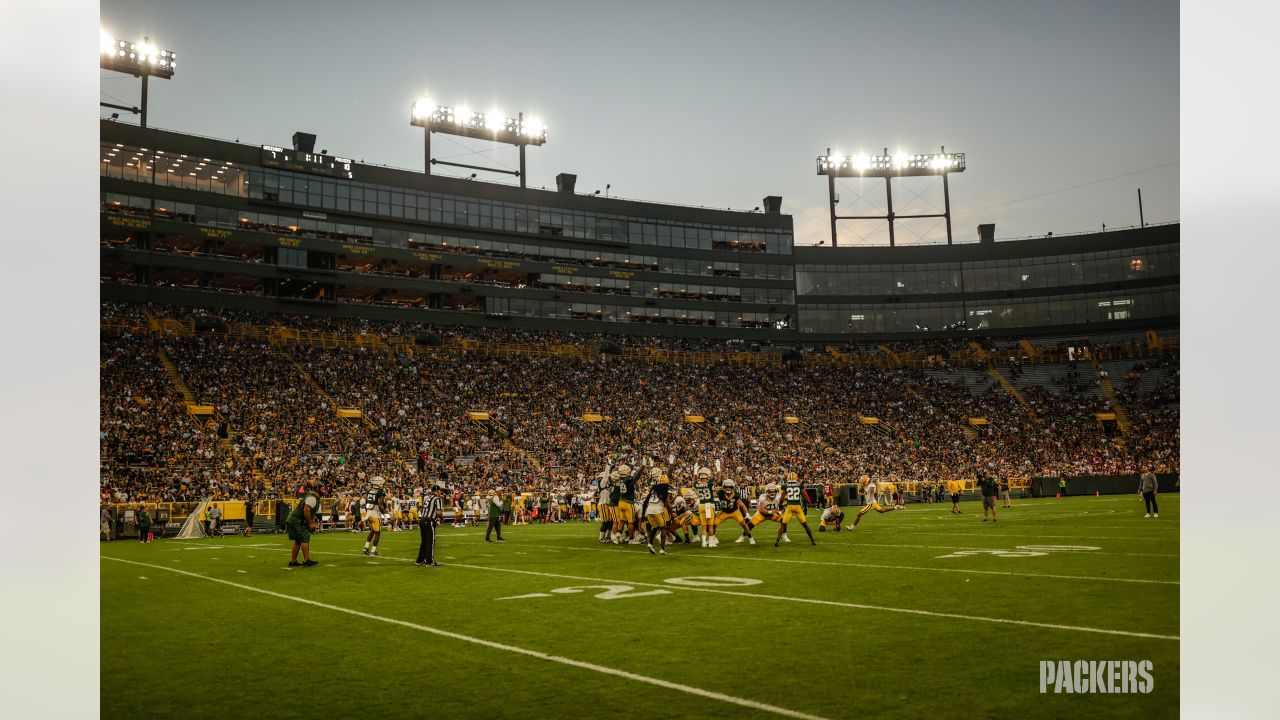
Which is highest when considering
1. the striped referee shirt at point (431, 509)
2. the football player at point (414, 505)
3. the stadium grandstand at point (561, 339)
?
the stadium grandstand at point (561, 339)

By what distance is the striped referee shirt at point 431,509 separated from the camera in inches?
602

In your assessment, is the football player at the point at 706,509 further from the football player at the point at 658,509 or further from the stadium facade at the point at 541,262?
the stadium facade at the point at 541,262

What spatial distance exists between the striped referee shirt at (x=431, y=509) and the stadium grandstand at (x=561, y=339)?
14.8 metres

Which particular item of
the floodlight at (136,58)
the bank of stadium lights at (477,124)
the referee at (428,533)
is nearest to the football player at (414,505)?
the referee at (428,533)

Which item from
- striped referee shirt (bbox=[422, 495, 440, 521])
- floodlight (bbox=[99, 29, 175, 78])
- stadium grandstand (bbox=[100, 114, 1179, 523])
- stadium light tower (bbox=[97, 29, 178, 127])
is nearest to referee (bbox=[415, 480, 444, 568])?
striped referee shirt (bbox=[422, 495, 440, 521])

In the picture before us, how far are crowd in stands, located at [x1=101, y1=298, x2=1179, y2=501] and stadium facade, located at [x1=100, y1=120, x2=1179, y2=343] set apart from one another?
2036 millimetres

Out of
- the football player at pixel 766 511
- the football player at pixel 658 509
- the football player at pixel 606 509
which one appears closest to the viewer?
the football player at pixel 658 509

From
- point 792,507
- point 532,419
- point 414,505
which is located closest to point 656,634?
point 792,507

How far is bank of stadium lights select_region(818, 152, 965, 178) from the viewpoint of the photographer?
61.2m

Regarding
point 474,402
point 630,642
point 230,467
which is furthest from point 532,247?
point 630,642

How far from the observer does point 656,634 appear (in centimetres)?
798

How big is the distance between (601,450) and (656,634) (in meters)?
31.7

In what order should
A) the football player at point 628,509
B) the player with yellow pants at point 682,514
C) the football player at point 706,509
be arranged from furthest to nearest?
the football player at point 628,509 → the player with yellow pants at point 682,514 → the football player at point 706,509
